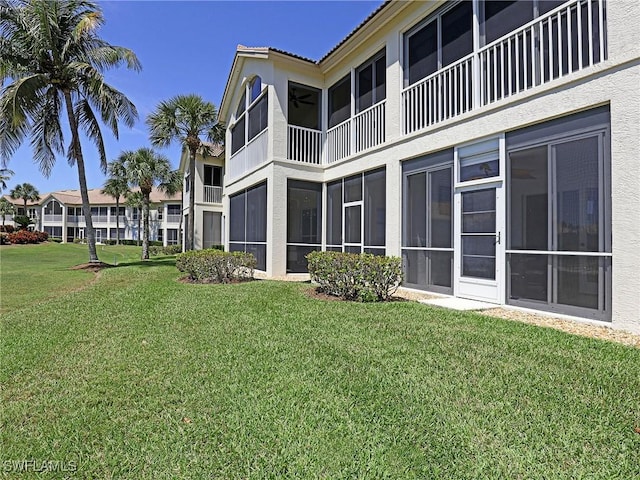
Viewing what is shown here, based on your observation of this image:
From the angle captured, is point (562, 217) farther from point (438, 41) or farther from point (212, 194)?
point (212, 194)

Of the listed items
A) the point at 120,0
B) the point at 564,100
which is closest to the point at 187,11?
the point at 120,0

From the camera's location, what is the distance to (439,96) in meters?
8.61

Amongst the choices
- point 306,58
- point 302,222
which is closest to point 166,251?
point 302,222

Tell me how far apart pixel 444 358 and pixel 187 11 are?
12.0 metres

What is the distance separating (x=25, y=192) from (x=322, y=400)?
7070 cm

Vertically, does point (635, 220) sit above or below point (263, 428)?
above

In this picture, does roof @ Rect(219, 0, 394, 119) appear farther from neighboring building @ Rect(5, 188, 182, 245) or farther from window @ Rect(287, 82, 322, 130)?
neighboring building @ Rect(5, 188, 182, 245)

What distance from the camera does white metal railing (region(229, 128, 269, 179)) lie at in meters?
13.3

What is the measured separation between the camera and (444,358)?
13.4 feet

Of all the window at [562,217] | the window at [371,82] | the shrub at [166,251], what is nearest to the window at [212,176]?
the shrub at [166,251]

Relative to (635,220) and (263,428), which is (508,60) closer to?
(635,220)

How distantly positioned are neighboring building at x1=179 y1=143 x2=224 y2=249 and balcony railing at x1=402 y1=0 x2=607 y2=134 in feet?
63.9

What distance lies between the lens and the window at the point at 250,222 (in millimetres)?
13256

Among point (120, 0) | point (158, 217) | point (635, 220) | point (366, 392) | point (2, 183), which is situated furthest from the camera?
point (2, 183)
